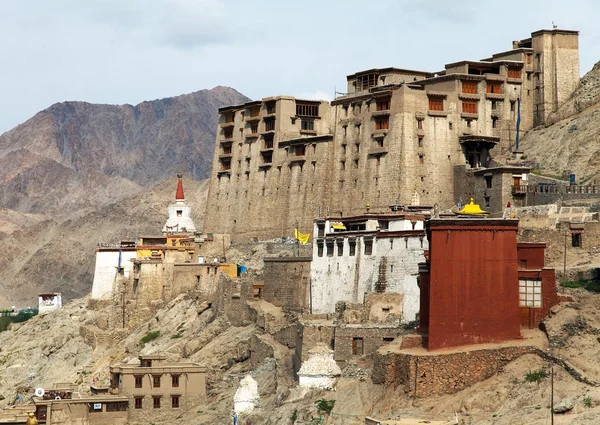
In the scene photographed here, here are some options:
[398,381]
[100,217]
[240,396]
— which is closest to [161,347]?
[240,396]

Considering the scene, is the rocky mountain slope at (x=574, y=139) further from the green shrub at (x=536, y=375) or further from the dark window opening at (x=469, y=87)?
the green shrub at (x=536, y=375)

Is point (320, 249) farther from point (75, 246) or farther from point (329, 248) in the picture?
point (75, 246)

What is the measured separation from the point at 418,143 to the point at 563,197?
15.4 meters

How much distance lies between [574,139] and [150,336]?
3094 cm

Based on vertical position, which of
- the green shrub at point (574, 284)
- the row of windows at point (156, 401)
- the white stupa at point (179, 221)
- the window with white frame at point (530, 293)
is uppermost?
the white stupa at point (179, 221)

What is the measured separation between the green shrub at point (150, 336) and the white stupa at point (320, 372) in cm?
2896

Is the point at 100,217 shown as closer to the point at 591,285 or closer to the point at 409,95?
the point at 409,95

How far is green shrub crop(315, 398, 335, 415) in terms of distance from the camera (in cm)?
6150

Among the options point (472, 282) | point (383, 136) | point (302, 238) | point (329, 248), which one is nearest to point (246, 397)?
point (329, 248)

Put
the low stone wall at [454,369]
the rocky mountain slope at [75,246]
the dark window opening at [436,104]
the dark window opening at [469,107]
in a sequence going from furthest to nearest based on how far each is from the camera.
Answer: the rocky mountain slope at [75,246] → the dark window opening at [469,107] → the dark window opening at [436,104] → the low stone wall at [454,369]

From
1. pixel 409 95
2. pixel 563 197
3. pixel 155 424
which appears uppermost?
pixel 409 95

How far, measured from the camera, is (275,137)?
109 m

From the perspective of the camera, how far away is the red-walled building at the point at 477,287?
191 ft

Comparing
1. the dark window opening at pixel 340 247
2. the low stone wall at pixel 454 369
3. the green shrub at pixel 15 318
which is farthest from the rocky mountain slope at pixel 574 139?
the green shrub at pixel 15 318
